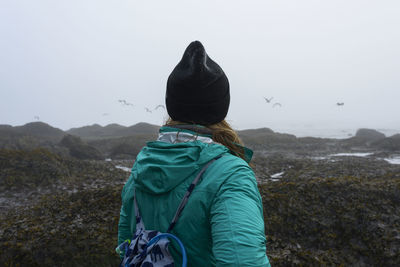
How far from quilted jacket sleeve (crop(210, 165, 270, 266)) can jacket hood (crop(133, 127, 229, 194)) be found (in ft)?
0.72

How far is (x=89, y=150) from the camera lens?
24.5 metres

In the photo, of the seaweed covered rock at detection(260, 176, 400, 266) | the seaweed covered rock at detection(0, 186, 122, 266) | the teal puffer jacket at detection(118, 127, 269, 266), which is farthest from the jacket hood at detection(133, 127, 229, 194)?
the seaweed covered rock at detection(0, 186, 122, 266)

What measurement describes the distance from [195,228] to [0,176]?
13.9 metres

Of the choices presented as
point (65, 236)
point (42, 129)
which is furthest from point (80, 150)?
point (42, 129)

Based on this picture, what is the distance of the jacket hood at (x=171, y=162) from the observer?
1447 mm

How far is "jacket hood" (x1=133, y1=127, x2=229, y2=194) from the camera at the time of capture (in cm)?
145

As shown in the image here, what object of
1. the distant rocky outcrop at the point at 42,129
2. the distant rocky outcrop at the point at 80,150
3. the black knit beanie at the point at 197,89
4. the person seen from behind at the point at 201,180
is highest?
the black knit beanie at the point at 197,89

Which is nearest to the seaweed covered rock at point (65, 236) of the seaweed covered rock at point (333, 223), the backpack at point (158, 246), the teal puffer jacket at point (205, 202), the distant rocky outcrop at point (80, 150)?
the seaweed covered rock at point (333, 223)

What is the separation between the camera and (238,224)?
1234 mm

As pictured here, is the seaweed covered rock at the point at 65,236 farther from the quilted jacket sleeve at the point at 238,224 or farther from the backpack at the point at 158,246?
the quilted jacket sleeve at the point at 238,224

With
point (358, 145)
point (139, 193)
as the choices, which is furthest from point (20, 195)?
point (358, 145)

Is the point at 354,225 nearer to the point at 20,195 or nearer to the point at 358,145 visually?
the point at 20,195

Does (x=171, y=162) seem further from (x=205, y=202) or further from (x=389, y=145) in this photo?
(x=389, y=145)

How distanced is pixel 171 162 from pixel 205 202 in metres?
0.32
